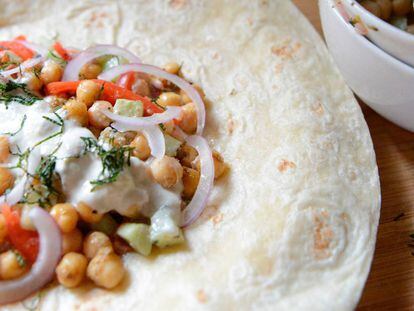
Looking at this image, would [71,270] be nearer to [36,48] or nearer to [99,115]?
[99,115]

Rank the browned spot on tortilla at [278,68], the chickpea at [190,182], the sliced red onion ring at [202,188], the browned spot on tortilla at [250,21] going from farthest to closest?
1. the browned spot on tortilla at [250,21]
2. the browned spot on tortilla at [278,68]
3. the chickpea at [190,182]
4. the sliced red onion ring at [202,188]

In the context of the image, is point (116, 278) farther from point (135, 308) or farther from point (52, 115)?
point (52, 115)

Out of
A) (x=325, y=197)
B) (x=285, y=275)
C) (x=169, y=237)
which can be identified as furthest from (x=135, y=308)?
(x=325, y=197)

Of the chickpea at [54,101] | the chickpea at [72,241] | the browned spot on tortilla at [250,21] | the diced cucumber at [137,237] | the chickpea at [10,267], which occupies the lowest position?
the chickpea at [10,267]

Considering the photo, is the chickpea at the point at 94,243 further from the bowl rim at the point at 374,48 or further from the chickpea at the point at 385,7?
the chickpea at the point at 385,7

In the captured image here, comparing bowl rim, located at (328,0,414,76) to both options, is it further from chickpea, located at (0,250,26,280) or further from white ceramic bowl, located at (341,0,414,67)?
chickpea, located at (0,250,26,280)

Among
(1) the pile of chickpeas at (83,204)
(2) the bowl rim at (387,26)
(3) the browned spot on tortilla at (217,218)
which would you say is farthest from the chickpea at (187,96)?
(2) the bowl rim at (387,26)
